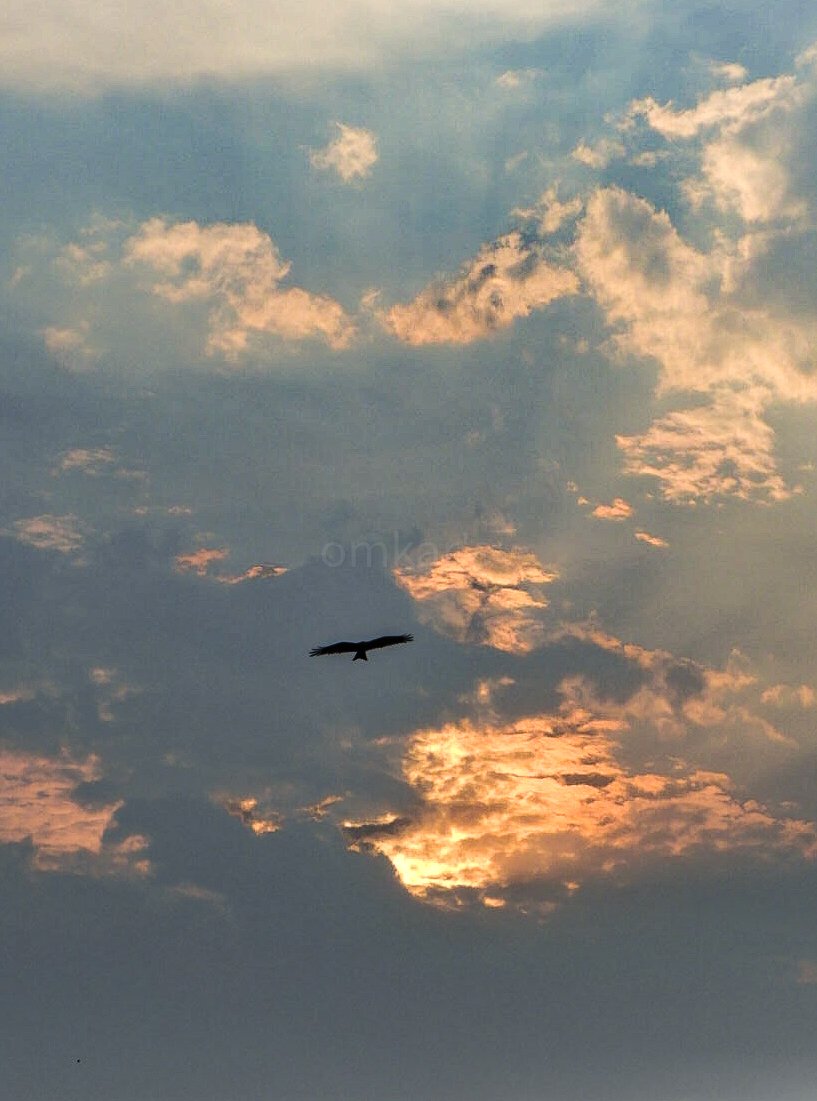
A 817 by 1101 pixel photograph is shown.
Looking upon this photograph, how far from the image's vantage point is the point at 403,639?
133 m

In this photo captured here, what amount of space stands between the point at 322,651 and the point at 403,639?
8.05 metres

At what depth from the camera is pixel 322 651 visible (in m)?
132
